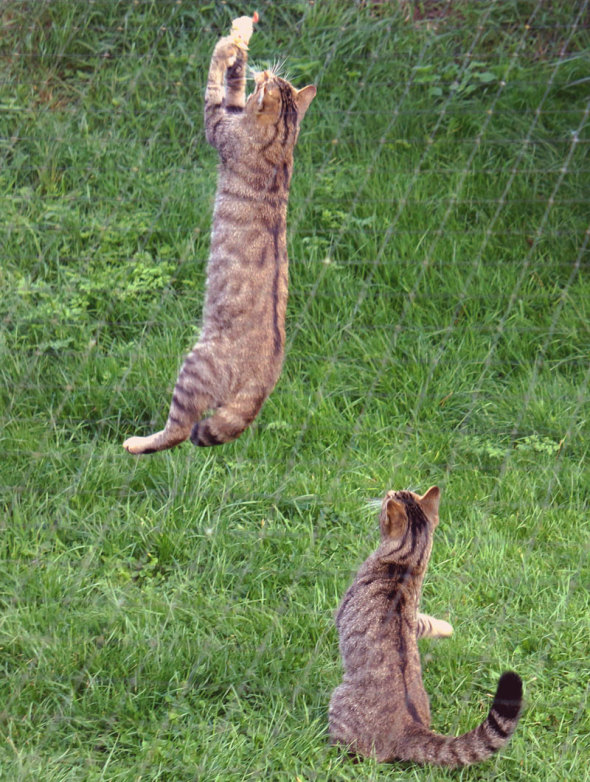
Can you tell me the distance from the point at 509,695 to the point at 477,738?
0.32 m

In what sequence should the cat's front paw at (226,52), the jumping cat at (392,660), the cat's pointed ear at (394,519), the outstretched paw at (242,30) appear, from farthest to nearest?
the cat's pointed ear at (394,519) → the jumping cat at (392,660) → the cat's front paw at (226,52) → the outstretched paw at (242,30)

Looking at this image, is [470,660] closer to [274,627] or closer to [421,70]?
[274,627]

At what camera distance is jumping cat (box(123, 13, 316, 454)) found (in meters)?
2.97

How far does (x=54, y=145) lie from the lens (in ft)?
19.2

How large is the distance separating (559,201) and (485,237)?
17.3 inches

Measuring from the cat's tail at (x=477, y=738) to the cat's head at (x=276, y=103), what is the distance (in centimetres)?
172

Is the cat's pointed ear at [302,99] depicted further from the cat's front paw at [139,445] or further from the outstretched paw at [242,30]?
the cat's front paw at [139,445]

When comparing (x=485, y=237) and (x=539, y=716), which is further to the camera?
(x=485, y=237)

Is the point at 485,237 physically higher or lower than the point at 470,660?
higher

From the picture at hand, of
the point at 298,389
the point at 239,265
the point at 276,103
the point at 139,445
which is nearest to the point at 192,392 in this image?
the point at 139,445

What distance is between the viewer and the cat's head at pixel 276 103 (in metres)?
3.06

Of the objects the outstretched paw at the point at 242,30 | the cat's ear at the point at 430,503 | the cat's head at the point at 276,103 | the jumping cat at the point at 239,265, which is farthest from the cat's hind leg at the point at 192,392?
the cat's ear at the point at 430,503

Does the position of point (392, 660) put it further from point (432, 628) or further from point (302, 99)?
point (302, 99)

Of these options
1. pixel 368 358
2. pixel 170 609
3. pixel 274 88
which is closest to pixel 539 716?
pixel 170 609
